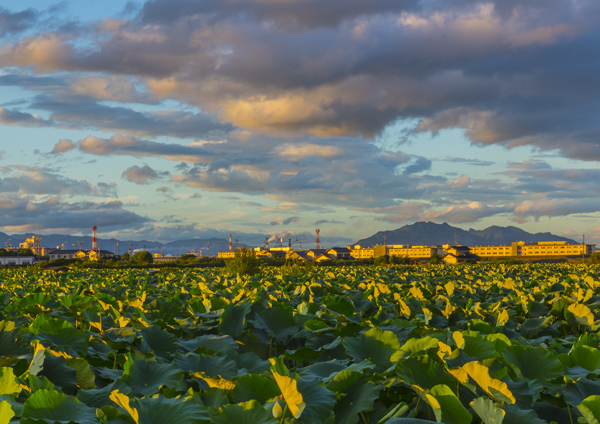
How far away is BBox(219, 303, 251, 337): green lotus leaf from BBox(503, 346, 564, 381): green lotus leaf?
201 centimetres

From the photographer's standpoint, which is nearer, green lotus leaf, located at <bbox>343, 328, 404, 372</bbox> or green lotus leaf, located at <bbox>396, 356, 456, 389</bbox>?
green lotus leaf, located at <bbox>396, 356, 456, 389</bbox>

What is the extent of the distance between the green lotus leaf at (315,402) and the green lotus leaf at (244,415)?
242 mm

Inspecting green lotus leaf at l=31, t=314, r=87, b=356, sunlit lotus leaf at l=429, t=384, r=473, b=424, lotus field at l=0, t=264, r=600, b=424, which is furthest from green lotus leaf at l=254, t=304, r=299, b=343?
sunlit lotus leaf at l=429, t=384, r=473, b=424

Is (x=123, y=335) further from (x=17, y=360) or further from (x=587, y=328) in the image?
(x=587, y=328)

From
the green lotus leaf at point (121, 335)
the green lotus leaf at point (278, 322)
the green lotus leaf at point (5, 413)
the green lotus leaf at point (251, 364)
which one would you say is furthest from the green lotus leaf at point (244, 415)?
the green lotus leaf at point (278, 322)

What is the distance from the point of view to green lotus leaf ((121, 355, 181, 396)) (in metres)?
2.18

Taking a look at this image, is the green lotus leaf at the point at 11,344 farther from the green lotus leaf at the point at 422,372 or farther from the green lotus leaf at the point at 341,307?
the green lotus leaf at the point at 341,307

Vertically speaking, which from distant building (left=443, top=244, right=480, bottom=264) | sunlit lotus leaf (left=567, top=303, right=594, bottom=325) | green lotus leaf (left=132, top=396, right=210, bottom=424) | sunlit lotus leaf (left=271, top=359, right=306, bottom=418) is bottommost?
distant building (left=443, top=244, right=480, bottom=264)

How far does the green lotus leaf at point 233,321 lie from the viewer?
3799mm

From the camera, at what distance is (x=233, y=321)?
384cm

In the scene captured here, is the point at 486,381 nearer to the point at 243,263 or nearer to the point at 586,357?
the point at 586,357

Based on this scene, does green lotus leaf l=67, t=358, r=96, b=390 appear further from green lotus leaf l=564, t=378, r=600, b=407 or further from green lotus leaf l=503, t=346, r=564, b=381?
green lotus leaf l=564, t=378, r=600, b=407

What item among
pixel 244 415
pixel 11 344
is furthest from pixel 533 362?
pixel 11 344

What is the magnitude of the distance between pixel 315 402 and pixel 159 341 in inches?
66.2
